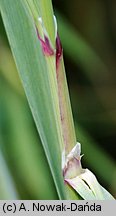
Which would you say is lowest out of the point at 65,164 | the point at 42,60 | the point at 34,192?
the point at 34,192

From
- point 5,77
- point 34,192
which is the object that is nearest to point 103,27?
point 5,77

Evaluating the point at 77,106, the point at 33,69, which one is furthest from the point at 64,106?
the point at 77,106

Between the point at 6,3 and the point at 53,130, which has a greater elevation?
the point at 6,3

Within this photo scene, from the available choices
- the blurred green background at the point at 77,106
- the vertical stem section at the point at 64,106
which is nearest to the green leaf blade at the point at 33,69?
the vertical stem section at the point at 64,106

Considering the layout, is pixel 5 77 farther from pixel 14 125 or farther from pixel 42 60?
pixel 42 60

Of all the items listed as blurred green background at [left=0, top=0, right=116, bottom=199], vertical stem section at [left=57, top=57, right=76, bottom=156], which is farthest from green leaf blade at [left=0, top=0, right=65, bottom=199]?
blurred green background at [left=0, top=0, right=116, bottom=199]

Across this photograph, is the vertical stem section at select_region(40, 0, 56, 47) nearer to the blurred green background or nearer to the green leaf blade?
the green leaf blade
